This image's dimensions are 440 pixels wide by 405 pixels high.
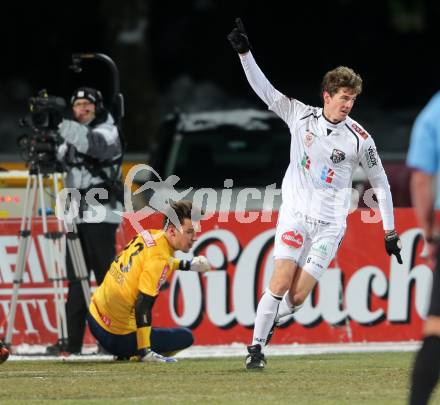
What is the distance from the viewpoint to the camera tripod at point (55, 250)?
1341 centimetres

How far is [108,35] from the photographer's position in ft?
85.8

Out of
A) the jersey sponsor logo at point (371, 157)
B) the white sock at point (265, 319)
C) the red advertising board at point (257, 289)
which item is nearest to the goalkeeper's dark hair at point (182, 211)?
the white sock at point (265, 319)

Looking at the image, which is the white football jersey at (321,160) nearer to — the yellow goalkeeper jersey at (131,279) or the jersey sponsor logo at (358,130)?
the jersey sponsor logo at (358,130)

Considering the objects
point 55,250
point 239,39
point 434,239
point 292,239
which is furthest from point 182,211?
point 434,239

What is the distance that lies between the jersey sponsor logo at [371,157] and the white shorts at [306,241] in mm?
515

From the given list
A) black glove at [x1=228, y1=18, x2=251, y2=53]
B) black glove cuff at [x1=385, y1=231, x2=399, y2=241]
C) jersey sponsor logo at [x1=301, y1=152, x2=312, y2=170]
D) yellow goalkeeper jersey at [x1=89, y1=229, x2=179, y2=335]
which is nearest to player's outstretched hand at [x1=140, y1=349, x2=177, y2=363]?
yellow goalkeeper jersey at [x1=89, y1=229, x2=179, y2=335]

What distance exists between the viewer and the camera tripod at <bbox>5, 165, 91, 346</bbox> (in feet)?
44.0

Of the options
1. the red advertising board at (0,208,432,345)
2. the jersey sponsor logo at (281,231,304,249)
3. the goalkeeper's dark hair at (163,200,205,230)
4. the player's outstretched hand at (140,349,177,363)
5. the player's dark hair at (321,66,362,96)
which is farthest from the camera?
the red advertising board at (0,208,432,345)

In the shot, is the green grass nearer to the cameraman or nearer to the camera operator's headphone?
the cameraman

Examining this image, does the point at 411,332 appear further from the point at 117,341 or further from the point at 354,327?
the point at 117,341

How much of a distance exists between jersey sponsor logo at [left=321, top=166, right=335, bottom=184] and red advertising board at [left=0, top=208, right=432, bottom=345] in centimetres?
280

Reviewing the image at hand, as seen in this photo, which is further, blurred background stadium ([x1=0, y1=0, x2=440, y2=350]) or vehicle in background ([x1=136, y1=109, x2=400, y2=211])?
blurred background stadium ([x1=0, y1=0, x2=440, y2=350])

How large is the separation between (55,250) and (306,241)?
273cm

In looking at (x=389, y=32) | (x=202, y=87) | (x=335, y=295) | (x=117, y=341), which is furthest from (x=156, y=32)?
(x=117, y=341)
